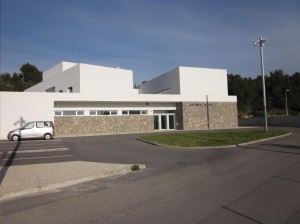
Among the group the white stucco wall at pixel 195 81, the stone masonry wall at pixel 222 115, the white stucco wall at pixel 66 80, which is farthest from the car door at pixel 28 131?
the stone masonry wall at pixel 222 115

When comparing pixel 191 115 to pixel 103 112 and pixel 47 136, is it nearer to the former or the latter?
pixel 103 112

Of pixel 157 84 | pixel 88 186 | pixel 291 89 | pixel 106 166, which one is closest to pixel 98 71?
pixel 157 84

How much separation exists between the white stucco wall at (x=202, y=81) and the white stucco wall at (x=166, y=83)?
93 centimetres

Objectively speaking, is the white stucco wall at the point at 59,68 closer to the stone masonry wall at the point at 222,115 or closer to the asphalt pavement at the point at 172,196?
the stone masonry wall at the point at 222,115

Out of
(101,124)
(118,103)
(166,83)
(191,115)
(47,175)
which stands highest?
(166,83)

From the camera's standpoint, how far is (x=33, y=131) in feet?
89.5

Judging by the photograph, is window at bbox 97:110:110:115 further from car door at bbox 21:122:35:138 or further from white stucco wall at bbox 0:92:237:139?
car door at bbox 21:122:35:138

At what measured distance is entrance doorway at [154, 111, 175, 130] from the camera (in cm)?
4081

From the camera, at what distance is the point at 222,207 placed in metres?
6.41

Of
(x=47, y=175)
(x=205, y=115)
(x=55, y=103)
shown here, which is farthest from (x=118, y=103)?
(x=47, y=175)

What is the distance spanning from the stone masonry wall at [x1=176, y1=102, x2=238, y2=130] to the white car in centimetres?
1784

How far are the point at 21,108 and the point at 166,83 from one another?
2277cm

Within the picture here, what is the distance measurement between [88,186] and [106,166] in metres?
2.95

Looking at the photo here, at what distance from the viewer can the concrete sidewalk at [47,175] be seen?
840cm
